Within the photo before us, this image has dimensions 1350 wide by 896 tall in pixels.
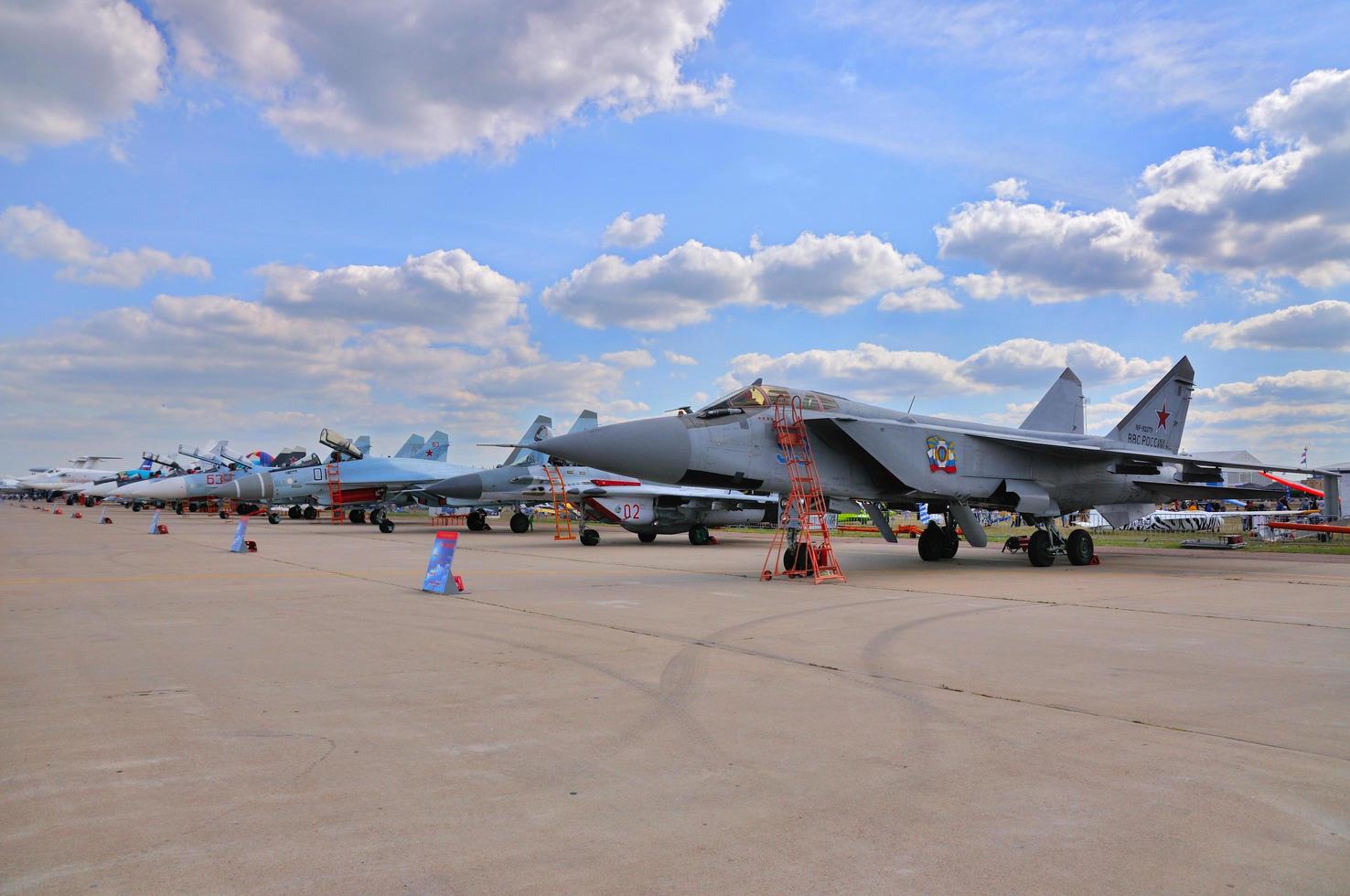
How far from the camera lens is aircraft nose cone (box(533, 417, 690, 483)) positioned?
421 inches

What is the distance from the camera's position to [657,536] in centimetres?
2788

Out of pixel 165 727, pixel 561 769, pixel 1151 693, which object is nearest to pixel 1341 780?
pixel 1151 693

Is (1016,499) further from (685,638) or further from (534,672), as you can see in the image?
Answer: (534,672)

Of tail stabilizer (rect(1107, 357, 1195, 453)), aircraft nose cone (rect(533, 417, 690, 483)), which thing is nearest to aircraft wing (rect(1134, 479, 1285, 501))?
tail stabilizer (rect(1107, 357, 1195, 453))

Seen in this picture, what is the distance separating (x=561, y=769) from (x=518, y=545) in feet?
60.7

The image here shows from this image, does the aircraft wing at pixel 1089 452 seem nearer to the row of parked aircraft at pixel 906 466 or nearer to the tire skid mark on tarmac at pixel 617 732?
the row of parked aircraft at pixel 906 466

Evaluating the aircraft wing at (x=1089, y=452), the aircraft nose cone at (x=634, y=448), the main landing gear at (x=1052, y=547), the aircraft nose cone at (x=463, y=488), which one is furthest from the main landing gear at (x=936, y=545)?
the aircraft nose cone at (x=463, y=488)

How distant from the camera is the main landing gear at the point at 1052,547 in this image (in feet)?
49.6

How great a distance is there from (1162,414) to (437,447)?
33.7 meters

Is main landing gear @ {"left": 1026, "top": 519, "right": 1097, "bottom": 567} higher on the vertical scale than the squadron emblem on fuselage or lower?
lower

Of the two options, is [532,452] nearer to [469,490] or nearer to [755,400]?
[469,490]

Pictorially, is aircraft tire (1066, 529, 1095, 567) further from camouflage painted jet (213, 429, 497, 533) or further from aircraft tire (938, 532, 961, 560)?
camouflage painted jet (213, 429, 497, 533)

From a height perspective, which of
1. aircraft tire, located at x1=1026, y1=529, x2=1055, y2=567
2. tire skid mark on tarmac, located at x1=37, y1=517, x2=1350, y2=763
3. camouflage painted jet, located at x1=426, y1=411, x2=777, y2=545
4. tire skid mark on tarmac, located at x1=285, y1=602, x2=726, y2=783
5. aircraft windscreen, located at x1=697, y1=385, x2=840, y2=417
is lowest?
tire skid mark on tarmac, located at x1=37, y1=517, x2=1350, y2=763

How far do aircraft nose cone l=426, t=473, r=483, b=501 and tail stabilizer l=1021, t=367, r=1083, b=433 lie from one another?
54.8 feet
